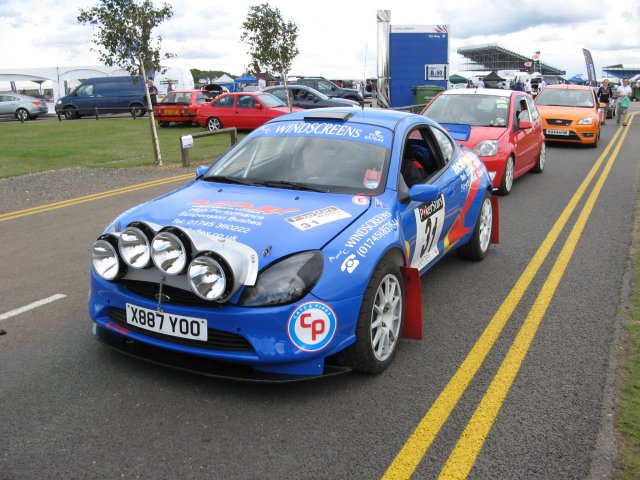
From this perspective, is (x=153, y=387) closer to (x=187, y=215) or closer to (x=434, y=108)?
(x=187, y=215)

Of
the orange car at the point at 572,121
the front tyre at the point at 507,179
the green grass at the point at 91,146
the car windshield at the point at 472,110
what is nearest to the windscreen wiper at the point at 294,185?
the front tyre at the point at 507,179

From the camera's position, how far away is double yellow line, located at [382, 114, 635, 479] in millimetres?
2943

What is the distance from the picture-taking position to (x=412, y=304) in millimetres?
4098

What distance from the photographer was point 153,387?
358 centimetres

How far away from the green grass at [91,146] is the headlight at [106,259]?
416 inches

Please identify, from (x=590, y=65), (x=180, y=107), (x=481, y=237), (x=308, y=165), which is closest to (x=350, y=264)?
(x=308, y=165)

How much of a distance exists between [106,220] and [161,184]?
3.33 metres

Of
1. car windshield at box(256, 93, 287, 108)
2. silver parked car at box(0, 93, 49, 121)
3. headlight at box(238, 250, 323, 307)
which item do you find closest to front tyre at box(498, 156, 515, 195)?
headlight at box(238, 250, 323, 307)

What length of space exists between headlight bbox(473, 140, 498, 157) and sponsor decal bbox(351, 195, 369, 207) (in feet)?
19.0

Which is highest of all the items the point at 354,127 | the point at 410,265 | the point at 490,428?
the point at 354,127

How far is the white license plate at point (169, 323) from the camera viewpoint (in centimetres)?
332

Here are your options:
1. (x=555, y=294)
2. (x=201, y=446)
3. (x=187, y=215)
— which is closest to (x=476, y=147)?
(x=555, y=294)

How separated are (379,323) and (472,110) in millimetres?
7755

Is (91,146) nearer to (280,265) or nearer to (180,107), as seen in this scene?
(180,107)
